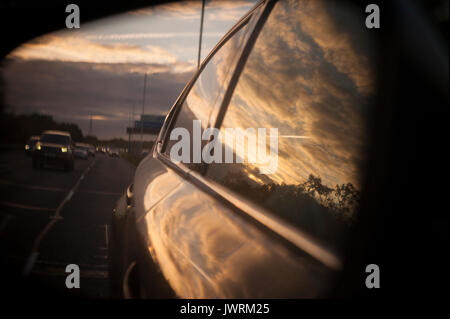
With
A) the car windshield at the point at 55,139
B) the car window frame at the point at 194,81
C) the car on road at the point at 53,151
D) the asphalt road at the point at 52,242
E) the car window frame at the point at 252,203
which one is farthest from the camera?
the car windshield at the point at 55,139

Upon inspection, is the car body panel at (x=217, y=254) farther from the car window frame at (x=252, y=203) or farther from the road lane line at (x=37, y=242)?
the road lane line at (x=37, y=242)

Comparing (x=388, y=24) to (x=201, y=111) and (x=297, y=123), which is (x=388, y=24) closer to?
(x=297, y=123)

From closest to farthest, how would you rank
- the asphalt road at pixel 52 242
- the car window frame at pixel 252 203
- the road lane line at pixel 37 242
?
the car window frame at pixel 252 203 → the asphalt road at pixel 52 242 → the road lane line at pixel 37 242

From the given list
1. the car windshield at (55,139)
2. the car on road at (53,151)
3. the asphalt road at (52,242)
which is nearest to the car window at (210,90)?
the asphalt road at (52,242)

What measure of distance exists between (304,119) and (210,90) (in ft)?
4.28

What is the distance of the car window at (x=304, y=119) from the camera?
41.0 inches

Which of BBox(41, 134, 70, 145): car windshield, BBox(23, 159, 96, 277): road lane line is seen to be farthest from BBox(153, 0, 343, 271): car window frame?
BBox(41, 134, 70, 145): car windshield

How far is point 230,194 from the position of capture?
1.66 m

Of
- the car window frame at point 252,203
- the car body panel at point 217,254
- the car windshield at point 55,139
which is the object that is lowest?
the car windshield at point 55,139

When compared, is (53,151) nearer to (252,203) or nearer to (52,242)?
(52,242)

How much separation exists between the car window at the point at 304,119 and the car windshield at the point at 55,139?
87.2 ft

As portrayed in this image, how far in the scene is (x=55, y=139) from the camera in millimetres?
26906

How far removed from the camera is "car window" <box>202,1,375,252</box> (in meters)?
1.04

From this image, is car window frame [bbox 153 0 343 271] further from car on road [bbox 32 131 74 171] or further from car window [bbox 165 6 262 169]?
car on road [bbox 32 131 74 171]
